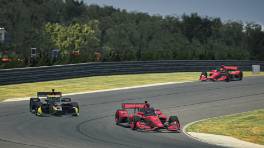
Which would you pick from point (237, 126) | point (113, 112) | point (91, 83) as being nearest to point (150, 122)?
point (237, 126)

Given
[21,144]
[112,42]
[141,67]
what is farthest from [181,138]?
[112,42]

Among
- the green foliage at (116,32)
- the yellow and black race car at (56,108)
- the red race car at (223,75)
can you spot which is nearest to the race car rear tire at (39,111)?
the yellow and black race car at (56,108)

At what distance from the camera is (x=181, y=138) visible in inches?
878

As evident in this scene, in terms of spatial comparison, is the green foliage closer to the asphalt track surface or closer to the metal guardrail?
the metal guardrail

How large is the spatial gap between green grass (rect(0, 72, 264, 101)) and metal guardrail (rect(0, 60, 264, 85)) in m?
0.61

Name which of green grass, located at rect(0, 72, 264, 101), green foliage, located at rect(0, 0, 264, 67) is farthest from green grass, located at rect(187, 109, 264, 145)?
green foliage, located at rect(0, 0, 264, 67)

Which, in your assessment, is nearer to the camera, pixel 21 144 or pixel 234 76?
pixel 21 144

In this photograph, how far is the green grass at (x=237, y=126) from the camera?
2336 cm

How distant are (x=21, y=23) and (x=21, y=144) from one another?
84.8 metres

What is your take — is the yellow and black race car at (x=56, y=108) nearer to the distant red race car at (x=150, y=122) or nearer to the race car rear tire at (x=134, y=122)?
the distant red race car at (x=150, y=122)

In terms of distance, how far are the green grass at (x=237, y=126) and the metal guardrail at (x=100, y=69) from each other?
1826cm

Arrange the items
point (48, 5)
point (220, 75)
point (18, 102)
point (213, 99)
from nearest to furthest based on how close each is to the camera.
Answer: point (18, 102)
point (213, 99)
point (220, 75)
point (48, 5)

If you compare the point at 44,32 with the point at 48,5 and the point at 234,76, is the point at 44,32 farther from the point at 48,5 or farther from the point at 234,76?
the point at 234,76

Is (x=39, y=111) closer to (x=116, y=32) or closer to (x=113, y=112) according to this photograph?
(x=113, y=112)
